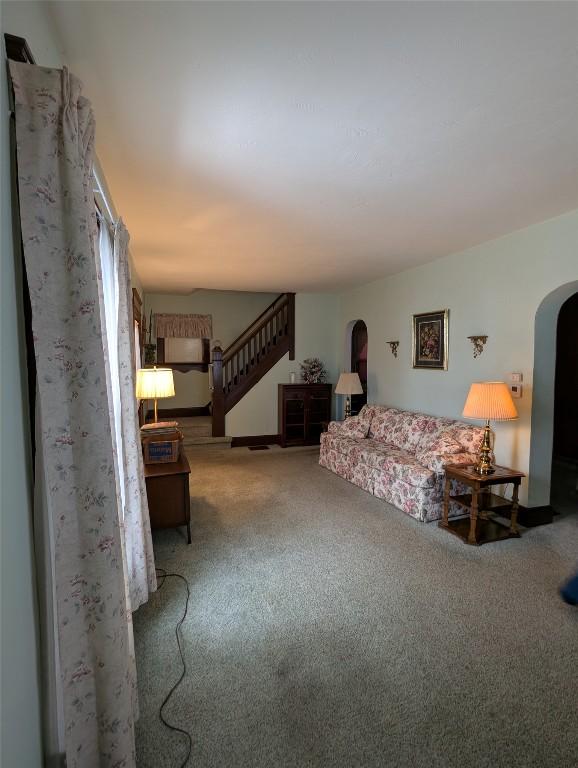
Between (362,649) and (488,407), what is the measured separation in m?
2.11

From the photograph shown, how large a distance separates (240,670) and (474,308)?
3.79 m

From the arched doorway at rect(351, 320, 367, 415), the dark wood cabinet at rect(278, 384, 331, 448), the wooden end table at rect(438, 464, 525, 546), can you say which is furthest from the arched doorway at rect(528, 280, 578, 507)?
the dark wood cabinet at rect(278, 384, 331, 448)

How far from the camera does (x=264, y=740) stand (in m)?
1.56

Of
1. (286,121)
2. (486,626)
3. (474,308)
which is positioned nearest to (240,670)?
(486,626)

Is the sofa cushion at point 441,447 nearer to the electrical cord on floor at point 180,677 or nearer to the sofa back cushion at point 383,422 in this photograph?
the sofa back cushion at point 383,422

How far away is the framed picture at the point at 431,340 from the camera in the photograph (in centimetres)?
453

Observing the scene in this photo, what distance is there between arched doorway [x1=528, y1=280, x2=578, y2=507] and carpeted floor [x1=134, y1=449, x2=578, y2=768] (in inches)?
16.1

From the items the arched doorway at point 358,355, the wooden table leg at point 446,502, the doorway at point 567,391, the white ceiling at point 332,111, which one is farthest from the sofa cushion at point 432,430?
the arched doorway at point 358,355

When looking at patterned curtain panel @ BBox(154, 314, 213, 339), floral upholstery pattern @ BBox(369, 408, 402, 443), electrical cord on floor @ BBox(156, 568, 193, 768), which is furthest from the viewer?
patterned curtain panel @ BBox(154, 314, 213, 339)

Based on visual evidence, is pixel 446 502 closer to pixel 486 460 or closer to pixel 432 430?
pixel 486 460

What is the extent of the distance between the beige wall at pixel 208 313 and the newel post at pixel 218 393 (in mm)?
1793

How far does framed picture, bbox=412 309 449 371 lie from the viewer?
453 centimetres

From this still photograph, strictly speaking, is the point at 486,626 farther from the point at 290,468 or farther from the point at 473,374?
the point at 290,468

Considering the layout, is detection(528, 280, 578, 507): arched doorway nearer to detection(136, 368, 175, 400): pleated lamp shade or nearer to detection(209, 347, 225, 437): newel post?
detection(136, 368, 175, 400): pleated lamp shade
